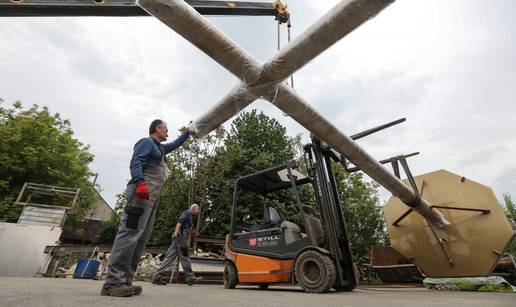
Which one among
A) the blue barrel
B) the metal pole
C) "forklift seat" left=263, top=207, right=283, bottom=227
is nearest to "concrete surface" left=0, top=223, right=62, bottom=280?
the blue barrel

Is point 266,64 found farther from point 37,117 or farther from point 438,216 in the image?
point 37,117

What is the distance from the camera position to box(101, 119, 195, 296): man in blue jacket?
9.02ft

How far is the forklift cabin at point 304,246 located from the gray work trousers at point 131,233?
2581mm

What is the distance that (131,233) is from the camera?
9.39 ft

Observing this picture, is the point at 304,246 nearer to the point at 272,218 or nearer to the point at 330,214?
the point at 330,214

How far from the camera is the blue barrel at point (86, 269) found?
8.85 metres

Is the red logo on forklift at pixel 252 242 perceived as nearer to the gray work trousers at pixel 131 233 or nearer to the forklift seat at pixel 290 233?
the forklift seat at pixel 290 233

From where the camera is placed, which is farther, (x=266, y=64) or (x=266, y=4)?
(x=266, y=4)

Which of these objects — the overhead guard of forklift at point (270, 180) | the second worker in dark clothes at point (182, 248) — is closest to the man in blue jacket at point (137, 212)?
the overhead guard of forklift at point (270, 180)

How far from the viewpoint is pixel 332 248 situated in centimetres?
479

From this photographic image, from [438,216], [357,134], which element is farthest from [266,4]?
[438,216]

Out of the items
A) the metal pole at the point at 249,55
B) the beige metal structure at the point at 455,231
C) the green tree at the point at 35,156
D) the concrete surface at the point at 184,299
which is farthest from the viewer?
the green tree at the point at 35,156

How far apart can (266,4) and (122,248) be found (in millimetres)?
4713

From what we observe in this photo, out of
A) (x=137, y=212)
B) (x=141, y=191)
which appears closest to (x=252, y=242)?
(x=137, y=212)
